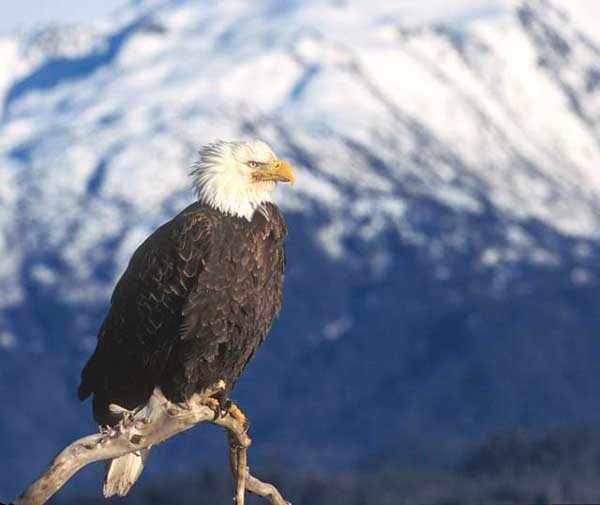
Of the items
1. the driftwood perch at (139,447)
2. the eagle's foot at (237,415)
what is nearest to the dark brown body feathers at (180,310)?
the eagle's foot at (237,415)

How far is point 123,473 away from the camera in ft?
40.5

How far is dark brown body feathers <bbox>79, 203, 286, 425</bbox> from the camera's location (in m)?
12.3

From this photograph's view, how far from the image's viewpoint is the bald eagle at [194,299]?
1233 cm

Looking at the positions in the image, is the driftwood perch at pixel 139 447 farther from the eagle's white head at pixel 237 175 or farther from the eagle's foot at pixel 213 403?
the eagle's white head at pixel 237 175

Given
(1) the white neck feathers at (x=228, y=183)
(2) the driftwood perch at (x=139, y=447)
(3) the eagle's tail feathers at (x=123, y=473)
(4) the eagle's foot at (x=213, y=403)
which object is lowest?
(2) the driftwood perch at (x=139, y=447)

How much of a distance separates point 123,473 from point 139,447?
257cm

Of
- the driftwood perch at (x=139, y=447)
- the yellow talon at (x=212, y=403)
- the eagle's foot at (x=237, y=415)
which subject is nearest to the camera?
the driftwood perch at (x=139, y=447)

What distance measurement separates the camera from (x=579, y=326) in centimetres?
17688

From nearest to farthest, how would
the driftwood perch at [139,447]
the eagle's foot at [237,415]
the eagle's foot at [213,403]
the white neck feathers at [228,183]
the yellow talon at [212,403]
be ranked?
the driftwood perch at [139,447] → the eagle's foot at [237,415] → the eagle's foot at [213,403] → the yellow talon at [212,403] → the white neck feathers at [228,183]

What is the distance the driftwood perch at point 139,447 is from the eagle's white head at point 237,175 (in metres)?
1.31

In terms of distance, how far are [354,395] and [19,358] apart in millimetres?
29917

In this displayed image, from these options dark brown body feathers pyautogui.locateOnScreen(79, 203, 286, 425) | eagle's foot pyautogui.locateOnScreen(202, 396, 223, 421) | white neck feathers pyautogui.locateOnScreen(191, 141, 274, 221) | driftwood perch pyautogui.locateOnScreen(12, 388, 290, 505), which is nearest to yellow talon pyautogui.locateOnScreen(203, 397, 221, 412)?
eagle's foot pyautogui.locateOnScreen(202, 396, 223, 421)

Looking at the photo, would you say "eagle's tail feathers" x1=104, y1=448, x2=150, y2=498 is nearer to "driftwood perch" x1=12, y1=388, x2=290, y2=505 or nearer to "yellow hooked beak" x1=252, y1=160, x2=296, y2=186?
"driftwood perch" x1=12, y1=388, x2=290, y2=505

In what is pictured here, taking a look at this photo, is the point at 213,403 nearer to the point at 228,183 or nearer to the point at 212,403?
the point at 212,403
